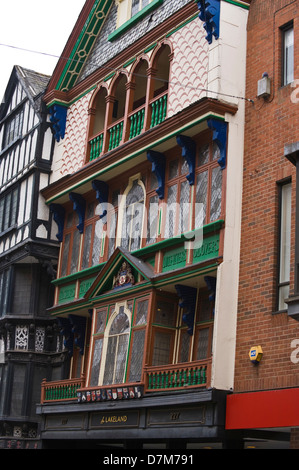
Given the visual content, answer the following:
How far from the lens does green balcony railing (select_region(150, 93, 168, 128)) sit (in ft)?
76.3

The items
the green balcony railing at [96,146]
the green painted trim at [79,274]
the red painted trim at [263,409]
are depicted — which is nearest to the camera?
the red painted trim at [263,409]

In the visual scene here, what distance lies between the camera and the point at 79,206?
2670 cm

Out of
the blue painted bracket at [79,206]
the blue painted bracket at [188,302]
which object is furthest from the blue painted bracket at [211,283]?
the blue painted bracket at [79,206]

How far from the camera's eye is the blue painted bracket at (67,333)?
89.7ft

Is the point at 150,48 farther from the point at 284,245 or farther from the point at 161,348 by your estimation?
the point at 161,348

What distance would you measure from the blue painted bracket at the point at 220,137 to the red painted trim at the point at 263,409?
18.1 ft

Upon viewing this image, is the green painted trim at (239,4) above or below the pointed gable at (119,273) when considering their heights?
above

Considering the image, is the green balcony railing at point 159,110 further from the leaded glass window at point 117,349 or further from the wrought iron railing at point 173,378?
the wrought iron railing at point 173,378

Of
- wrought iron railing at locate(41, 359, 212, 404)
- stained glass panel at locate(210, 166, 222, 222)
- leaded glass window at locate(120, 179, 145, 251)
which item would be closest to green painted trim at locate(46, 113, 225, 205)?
leaded glass window at locate(120, 179, 145, 251)

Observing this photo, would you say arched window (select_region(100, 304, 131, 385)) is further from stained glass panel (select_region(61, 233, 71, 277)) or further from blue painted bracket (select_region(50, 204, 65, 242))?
blue painted bracket (select_region(50, 204, 65, 242))

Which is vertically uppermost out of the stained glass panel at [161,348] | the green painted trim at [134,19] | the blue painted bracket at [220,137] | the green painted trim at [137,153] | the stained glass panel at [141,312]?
the green painted trim at [134,19]

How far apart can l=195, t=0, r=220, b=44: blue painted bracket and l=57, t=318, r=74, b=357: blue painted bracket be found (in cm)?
1038

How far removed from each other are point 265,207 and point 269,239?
0.80 metres

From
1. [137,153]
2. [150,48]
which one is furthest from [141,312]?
[150,48]
